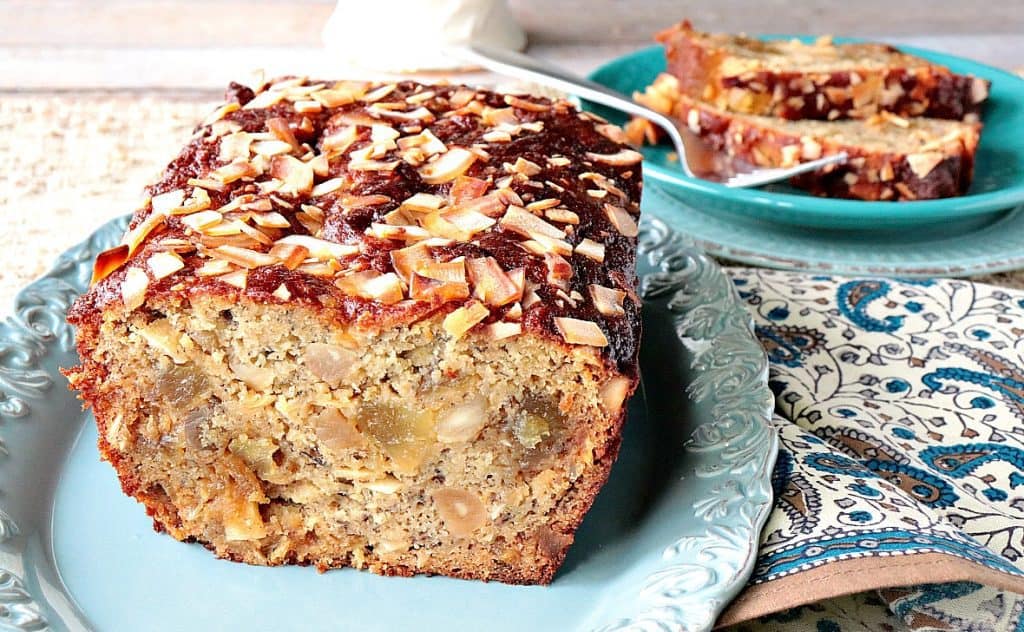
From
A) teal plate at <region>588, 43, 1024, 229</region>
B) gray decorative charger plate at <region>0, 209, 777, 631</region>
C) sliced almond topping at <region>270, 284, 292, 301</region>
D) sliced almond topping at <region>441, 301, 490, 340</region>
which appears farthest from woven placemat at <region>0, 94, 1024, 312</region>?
sliced almond topping at <region>441, 301, 490, 340</region>

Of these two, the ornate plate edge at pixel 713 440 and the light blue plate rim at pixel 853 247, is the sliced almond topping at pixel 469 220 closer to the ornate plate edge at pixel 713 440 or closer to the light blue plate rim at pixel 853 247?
the ornate plate edge at pixel 713 440

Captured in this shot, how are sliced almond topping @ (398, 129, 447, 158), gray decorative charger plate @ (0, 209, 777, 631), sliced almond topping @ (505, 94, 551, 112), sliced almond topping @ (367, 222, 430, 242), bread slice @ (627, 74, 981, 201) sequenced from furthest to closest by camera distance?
1. bread slice @ (627, 74, 981, 201)
2. sliced almond topping @ (505, 94, 551, 112)
3. sliced almond topping @ (398, 129, 447, 158)
4. sliced almond topping @ (367, 222, 430, 242)
5. gray decorative charger plate @ (0, 209, 777, 631)

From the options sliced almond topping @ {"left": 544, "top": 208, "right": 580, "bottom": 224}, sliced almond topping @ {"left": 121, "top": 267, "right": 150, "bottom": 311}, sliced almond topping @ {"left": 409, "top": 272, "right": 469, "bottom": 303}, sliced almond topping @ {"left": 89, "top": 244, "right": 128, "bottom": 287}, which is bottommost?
sliced almond topping @ {"left": 89, "top": 244, "right": 128, "bottom": 287}

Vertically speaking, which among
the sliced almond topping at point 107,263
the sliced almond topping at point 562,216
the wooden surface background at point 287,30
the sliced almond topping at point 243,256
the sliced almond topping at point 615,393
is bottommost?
the wooden surface background at point 287,30

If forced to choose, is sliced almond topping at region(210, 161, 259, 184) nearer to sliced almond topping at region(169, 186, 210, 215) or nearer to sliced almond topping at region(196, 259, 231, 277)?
sliced almond topping at region(169, 186, 210, 215)

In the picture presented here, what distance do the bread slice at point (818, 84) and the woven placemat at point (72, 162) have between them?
2.93ft

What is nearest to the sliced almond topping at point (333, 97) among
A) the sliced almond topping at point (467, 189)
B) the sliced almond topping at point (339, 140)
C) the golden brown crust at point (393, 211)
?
the golden brown crust at point (393, 211)

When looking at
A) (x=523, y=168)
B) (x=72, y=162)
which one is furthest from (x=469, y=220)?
(x=72, y=162)

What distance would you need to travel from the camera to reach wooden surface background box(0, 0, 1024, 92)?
477cm

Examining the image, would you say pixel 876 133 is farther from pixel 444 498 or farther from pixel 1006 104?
pixel 444 498

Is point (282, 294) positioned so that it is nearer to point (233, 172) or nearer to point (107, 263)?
point (107, 263)

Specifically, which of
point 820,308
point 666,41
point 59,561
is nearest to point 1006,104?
point 666,41

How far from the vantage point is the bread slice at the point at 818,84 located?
3854mm

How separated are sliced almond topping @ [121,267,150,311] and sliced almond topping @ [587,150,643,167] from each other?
111cm
